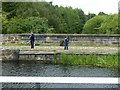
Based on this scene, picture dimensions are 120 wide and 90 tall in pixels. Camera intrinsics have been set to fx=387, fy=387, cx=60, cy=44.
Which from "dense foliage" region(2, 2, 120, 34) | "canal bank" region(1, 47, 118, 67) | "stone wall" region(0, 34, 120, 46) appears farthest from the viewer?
"dense foliage" region(2, 2, 120, 34)

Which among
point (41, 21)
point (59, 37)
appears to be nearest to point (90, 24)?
point (41, 21)

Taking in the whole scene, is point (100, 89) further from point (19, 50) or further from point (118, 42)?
point (118, 42)

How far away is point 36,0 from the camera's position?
1563 inches

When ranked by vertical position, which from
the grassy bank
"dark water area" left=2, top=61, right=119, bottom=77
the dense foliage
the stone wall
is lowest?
"dark water area" left=2, top=61, right=119, bottom=77

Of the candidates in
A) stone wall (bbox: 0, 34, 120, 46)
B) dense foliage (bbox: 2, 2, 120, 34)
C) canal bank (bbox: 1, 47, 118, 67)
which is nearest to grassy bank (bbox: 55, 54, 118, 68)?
canal bank (bbox: 1, 47, 118, 67)

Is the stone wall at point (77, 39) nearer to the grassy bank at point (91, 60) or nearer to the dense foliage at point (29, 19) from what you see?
the grassy bank at point (91, 60)

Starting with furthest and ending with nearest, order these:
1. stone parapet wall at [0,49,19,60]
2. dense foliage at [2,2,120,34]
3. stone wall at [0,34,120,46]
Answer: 1. dense foliage at [2,2,120,34]
2. stone wall at [0,34,120,46]
3. stone parapet wall at [0,49,19,60]

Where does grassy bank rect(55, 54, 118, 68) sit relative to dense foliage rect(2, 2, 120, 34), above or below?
below

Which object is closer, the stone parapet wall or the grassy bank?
the grassy bank

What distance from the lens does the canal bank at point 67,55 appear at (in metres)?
19.0

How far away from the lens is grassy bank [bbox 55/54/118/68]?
18594 mm

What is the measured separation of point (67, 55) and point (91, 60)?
4.48 ft

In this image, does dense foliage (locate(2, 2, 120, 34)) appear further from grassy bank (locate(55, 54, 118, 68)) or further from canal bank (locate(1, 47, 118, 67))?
grassy bank (locate(55, 54, 118, 68))

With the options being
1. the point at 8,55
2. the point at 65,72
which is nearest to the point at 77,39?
the point at 8,55
